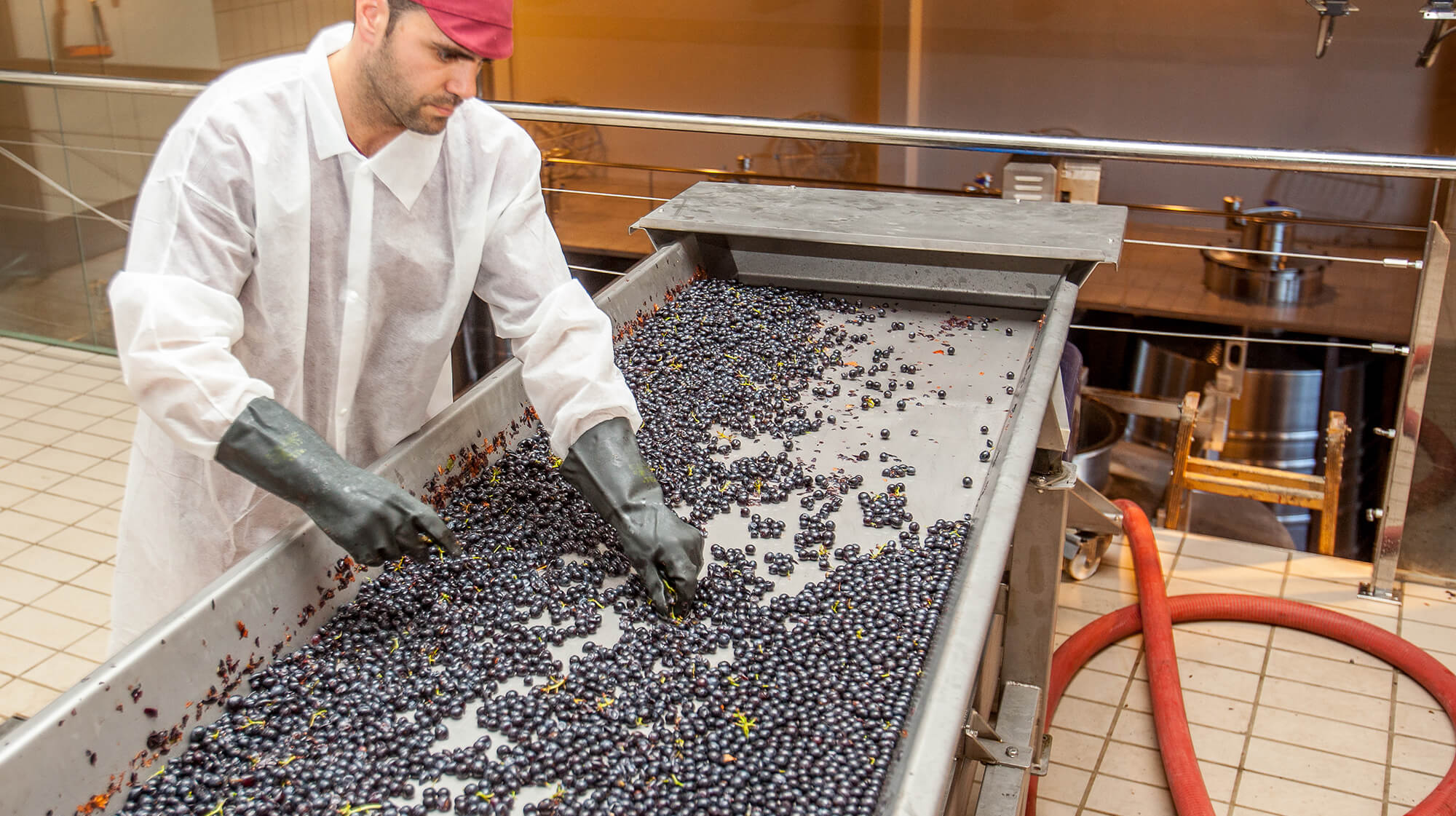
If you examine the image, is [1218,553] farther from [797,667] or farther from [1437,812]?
[797,667]

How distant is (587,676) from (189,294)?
2.52ft

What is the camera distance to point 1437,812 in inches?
89.7

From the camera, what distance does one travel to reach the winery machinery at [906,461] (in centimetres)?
125

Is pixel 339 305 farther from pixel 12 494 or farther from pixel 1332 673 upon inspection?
pixel 12 494

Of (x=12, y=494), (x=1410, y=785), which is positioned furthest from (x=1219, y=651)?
(x=12, y=494)

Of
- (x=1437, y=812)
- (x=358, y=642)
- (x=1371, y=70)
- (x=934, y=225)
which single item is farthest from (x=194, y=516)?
(x=1371, y=70)

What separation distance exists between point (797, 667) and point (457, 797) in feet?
1.49

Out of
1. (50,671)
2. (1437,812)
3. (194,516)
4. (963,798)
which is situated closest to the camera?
(194,516)

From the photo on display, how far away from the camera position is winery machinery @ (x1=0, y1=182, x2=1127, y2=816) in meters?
1.25

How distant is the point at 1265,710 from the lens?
2.70m

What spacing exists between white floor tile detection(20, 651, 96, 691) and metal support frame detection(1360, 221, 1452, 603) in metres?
3.50

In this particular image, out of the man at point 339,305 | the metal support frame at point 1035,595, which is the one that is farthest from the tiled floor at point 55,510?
the metal support frame at point 1035,595

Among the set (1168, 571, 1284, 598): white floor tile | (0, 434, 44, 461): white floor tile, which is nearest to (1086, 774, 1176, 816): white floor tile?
(1168, 571, 1284, 598): white floor tile

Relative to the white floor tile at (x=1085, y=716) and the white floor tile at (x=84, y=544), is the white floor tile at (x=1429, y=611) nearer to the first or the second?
the white floor tile at (x=1085, y=716)
